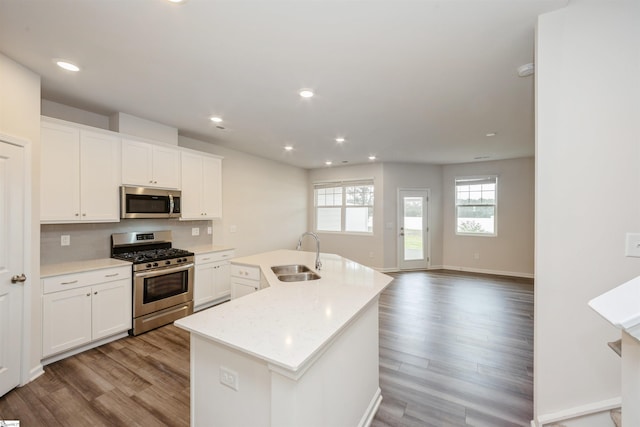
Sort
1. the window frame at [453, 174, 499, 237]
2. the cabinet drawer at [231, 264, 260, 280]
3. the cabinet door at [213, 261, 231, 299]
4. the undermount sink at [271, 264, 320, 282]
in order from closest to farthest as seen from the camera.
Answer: the undermount sink at [271, 264, 320, 282]
the cabinet drawer at [231, 264, 260, 280]
the cabinet door at [213, 261, 231, 299]
the window frame at [453, 174, 499, 237]

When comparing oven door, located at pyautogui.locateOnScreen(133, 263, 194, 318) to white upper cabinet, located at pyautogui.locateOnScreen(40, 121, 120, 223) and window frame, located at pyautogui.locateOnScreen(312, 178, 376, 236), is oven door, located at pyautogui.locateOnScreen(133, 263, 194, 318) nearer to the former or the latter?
white upper cabinet, located at pyautogui.locateOnScreen(40, 121, 120, 223)

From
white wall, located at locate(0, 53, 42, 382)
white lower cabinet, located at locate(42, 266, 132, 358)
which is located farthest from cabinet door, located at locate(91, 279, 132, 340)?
white wall, located at locate(0, 53, 42, 382)

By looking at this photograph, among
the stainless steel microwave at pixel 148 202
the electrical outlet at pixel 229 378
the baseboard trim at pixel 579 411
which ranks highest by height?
the stainless steel microwave at pixel 148 202

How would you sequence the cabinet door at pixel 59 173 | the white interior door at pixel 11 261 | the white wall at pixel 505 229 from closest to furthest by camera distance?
the white interior door at pixel 11 261 < the cabinet door at pixel 59 173 < the white wall at pixel 505 229

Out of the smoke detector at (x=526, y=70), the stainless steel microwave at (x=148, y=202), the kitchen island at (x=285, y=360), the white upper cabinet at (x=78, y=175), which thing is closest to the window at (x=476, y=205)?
the smoke detector at (x=526, y=70)

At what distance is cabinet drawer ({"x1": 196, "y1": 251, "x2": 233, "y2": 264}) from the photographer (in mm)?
3680

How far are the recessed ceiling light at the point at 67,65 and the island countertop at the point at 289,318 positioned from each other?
228 centimetres

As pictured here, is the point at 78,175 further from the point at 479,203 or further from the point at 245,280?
the point at 479,203

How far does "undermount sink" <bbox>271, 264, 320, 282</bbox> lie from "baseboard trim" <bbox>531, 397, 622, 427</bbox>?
179 cm

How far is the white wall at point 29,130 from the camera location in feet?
6.63

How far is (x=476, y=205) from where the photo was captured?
618 centimetres

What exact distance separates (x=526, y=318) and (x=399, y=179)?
3657 mm

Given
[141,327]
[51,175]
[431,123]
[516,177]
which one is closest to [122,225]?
[51,175]

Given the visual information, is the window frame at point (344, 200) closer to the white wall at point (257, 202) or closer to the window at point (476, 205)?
the white wall at point (257, 202)
